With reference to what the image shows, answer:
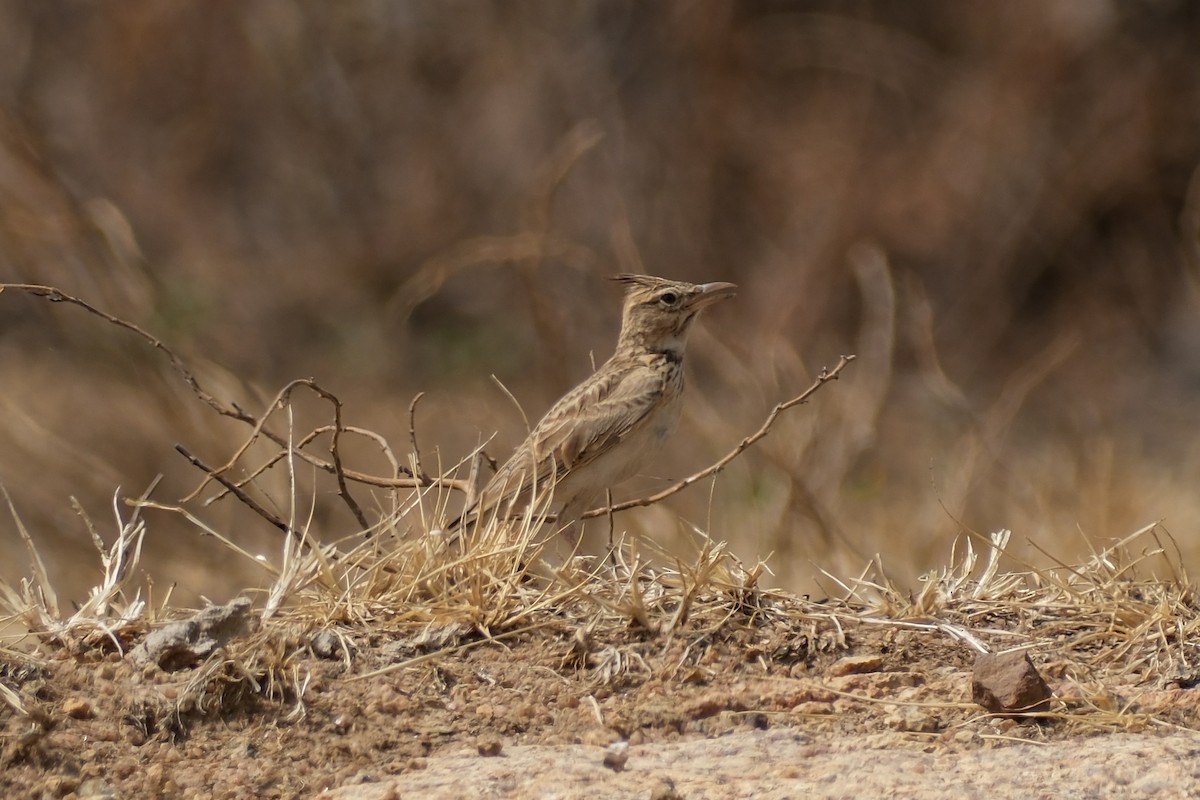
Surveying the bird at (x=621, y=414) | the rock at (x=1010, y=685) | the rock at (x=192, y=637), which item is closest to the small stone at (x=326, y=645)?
the rock at (x=192, y=637)

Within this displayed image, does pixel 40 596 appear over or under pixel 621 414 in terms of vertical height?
under

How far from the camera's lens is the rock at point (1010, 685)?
3.20 m

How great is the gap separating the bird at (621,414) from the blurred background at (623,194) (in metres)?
4.40

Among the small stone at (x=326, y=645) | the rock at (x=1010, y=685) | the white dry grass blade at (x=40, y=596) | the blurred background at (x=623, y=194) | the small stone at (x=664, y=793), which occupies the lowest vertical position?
the small stone at (x=664, y=793)

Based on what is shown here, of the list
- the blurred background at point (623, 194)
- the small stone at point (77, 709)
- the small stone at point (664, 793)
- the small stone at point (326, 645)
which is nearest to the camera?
the small stone at point (664, 793)

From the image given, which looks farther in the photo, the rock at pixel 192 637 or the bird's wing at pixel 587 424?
the bird's wing at pixel 587 424

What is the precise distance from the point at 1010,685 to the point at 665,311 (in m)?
2.69

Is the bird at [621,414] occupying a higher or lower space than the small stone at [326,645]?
higher

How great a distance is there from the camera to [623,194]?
13234 mm

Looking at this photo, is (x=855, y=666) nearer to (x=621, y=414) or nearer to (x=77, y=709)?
(x=77, y=709)

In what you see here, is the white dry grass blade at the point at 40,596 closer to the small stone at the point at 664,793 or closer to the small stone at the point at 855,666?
the small stone at the point at 664,793

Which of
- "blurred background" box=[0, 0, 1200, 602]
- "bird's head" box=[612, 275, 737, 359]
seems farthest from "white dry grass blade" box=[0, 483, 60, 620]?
"blurred background" box=[0, 0, 1200, 602]

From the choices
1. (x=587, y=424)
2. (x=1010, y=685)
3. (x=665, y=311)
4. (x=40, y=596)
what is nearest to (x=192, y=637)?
(x=40, y=596)

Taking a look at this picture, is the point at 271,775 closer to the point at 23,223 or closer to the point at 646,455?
the point at 646,455
